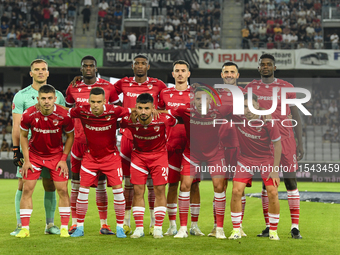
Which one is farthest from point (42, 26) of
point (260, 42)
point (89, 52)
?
point (260, 42)

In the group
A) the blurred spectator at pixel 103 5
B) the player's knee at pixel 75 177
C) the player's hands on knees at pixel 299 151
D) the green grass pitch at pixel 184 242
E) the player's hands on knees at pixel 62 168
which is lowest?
the green grass pitch at pixel 184 242

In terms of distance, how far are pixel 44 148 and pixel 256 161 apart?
9.62 feet

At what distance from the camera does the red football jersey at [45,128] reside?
6184mm

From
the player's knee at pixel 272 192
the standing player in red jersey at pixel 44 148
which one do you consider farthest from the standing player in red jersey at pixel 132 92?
the player's knee at pixel 272 192

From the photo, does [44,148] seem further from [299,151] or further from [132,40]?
[132,40]

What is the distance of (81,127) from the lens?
266 inches

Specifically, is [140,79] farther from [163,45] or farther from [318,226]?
[163,45]

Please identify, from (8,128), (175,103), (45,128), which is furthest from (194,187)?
(8,128)

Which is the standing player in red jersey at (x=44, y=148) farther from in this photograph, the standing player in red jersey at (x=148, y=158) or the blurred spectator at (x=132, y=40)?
the blurred spectator at (x=132, y=40)

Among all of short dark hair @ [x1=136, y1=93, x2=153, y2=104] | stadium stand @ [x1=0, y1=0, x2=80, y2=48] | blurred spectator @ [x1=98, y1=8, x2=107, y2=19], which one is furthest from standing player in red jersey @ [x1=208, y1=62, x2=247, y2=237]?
blurred spectator @ [x1=98, y1=8, x2=107, y2=19]

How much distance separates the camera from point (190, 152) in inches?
253

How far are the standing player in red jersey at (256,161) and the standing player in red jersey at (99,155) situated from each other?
5.17 ft

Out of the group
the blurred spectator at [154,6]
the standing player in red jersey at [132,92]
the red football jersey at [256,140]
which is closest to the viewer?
the red football jersey at [256,140]

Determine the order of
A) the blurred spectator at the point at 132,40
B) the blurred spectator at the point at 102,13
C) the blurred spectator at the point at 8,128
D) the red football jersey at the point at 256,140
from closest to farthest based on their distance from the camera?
the red football jersey at the point at 256,140, the blurred spectator at the point at 8,128, the blurred spectator at the point at 132,40, the blurred spectator at the point at 102,13
